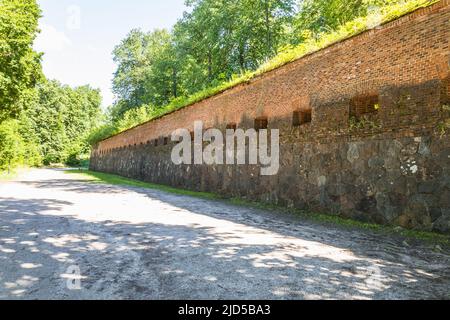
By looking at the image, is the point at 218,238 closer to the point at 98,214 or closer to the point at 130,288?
the point at 130,288

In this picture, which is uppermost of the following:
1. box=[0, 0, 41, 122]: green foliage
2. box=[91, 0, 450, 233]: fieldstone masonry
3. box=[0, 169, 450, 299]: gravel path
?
box=[0, 0, 41, 122]: green foliage

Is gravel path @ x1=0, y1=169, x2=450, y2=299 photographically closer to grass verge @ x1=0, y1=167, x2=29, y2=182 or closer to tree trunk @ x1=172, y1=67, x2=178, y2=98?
grass verge @ x1=0, y1=167, x2=29, y2=182

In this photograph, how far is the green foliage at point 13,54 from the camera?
673 inches

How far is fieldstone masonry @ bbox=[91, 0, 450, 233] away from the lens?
6.41 meters

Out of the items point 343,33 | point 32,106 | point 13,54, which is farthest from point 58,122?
point 343,33

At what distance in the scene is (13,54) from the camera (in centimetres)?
1842

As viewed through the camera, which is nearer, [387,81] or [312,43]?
[387,81]

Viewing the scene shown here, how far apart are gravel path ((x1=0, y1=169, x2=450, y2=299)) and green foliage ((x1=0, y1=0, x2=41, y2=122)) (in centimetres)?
1412

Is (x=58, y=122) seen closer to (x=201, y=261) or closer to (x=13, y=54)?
(x=13, y=54)

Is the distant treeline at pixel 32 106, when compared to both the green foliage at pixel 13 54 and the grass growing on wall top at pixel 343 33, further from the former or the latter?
the grass growing on wall top at pixel 343 33

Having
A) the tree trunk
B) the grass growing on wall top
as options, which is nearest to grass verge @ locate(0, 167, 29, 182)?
the grass growing on wall top

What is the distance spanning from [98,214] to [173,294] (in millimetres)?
4750
